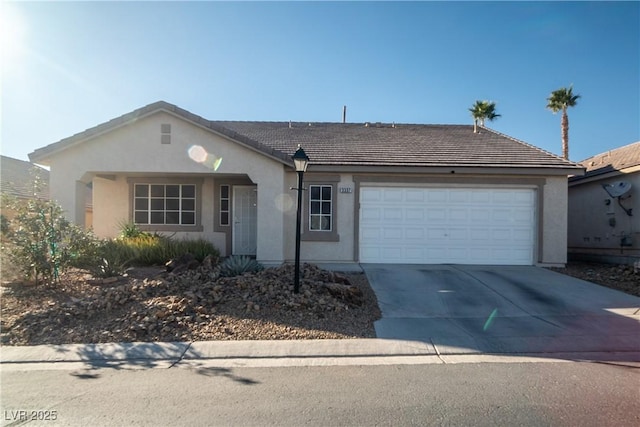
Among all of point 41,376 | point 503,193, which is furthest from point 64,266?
point 503,193

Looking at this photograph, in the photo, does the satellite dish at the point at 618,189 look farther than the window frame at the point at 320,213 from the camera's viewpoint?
Yes

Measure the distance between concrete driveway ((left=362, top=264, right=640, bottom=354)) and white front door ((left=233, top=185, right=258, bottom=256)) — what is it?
14.4 feet

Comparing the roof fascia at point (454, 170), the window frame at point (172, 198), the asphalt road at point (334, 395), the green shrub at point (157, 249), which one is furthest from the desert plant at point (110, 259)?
the roof fascia at point (454, 170)

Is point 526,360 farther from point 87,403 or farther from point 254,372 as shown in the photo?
point 87,403

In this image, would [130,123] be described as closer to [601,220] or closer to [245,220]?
[245,220]

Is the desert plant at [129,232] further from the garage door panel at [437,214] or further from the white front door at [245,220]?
the garage door panel at [437,214]

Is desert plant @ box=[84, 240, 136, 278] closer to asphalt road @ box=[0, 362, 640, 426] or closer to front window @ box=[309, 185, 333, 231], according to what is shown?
asphalt road @ box=[0, 362, 640, 426]

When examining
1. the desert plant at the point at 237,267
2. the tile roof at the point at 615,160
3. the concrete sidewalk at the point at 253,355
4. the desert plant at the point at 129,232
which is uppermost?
the tile roof at the point at 615,160

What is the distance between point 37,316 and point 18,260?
195 cm

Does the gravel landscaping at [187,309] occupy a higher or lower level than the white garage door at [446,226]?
lower

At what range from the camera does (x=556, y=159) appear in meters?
12.4

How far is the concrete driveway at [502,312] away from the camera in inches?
235

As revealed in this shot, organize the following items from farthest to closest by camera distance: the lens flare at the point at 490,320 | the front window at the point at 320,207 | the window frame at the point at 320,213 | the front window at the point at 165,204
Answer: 1. the front window at the point at 165,204
2. the front window at the point at 320,207
3. the window frame at the point at 320,213
4. the lens flare at the point at 490,320

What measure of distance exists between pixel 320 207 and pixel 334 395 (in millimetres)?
8090
